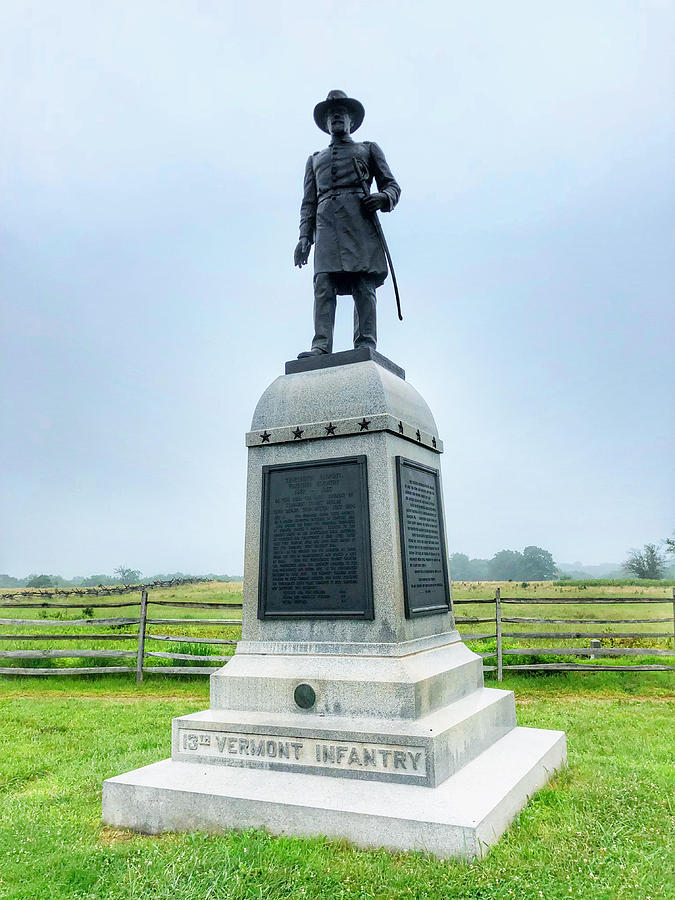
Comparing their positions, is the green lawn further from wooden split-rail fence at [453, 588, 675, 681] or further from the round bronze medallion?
wooden split-rail fence at [453, 588, 675, 681]

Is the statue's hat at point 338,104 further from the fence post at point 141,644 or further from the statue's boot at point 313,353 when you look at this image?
the fence post at point 141,644

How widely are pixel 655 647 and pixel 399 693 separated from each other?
1108cm

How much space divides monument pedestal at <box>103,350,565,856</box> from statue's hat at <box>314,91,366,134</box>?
2.50 metres

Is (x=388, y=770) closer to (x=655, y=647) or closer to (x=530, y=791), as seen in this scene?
(x=530, y=791)

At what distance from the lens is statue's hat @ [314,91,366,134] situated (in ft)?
20.9

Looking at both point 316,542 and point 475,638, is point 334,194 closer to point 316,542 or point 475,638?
point 316,542

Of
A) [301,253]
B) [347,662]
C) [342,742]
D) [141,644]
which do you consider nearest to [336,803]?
[342,742]

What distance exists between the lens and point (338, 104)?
20.9 ft

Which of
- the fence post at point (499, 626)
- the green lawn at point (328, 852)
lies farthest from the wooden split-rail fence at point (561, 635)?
the green lawn at point (328, 852)

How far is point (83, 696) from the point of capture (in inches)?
428

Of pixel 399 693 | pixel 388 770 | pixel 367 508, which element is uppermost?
pixel 367 508

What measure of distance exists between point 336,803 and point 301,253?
4907 mm

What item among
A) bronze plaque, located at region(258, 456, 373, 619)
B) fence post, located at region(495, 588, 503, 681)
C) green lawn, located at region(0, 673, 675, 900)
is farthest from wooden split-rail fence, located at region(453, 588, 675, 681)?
bronze plaque, located at region(258, 456, 373, 619)

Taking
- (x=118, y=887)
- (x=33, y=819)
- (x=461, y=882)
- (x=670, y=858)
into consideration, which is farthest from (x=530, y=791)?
(x=33, y=819)
